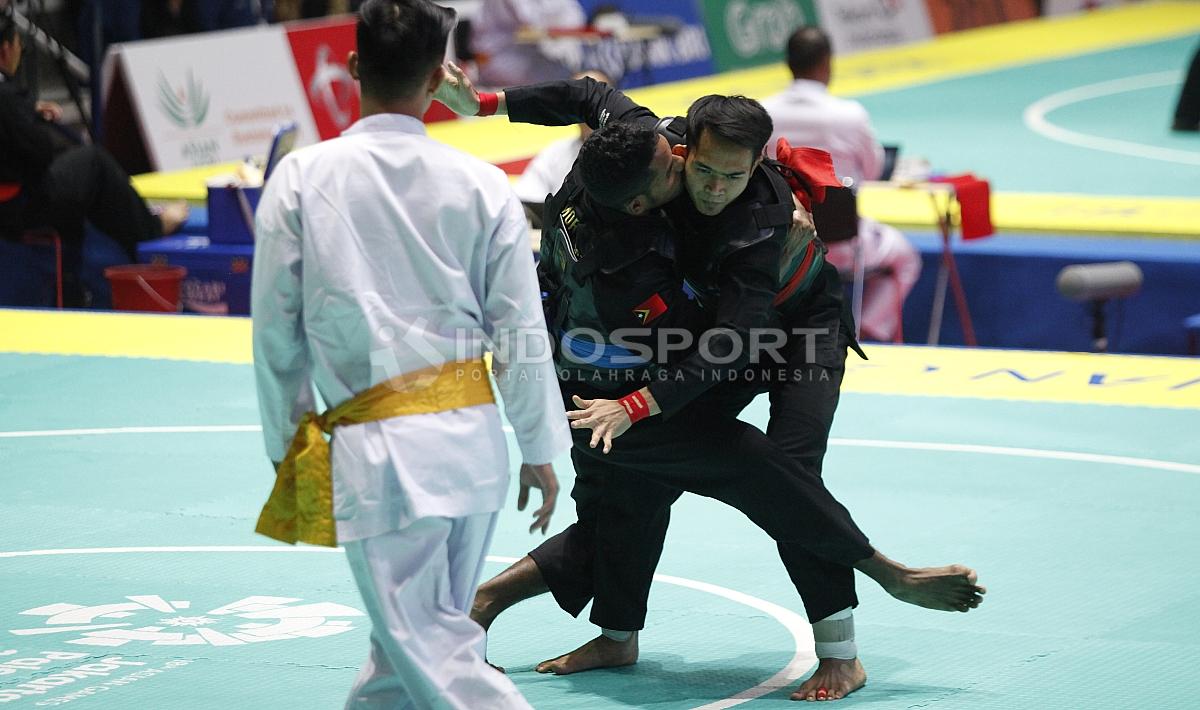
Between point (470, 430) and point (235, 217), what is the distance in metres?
6.14

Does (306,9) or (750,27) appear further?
(750,27)

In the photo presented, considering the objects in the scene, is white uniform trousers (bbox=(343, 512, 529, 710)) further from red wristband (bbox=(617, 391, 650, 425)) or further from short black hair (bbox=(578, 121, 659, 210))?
short black hair (bbox=(578, 121, 659, 210))

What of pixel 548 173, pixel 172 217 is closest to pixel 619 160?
pixel 548 173

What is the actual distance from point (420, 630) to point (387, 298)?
0.60 metres

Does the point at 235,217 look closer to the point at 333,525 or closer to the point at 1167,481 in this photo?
the point at 1167,481

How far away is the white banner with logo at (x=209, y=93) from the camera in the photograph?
35.0 ft

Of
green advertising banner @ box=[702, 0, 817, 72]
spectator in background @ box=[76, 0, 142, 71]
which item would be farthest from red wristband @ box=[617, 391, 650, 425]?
green advertising banner @ box=[702, 0, 817, 72]

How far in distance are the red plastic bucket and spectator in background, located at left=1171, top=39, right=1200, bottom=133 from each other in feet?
25.9

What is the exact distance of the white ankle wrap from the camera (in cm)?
389

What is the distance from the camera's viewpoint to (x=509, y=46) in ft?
45.0

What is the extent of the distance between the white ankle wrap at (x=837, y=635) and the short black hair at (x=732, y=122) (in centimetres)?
105

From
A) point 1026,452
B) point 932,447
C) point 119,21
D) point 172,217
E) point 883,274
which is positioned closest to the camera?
point 1026,452

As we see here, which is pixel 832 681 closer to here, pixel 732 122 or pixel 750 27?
pixel 732 122

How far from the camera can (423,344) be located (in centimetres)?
313
